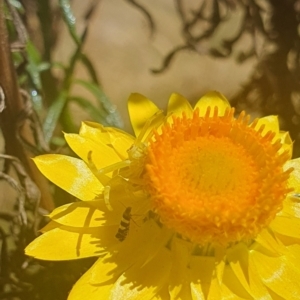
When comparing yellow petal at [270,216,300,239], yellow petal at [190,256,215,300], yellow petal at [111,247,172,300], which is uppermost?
yellow petal at [270,216,300,239]

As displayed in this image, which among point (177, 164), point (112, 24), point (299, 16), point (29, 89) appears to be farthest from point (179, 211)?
point (112, 24)

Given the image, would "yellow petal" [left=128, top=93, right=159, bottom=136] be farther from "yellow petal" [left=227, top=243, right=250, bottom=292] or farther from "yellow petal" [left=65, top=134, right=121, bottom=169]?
"yellow petal" [left=227, top=243, right=250, bottom=292]

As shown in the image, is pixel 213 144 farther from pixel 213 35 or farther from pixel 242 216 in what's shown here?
pixel 213 35

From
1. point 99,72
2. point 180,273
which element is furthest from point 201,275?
point 99,72

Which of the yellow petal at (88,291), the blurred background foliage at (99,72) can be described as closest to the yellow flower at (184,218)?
the yellow petal at (88,291)

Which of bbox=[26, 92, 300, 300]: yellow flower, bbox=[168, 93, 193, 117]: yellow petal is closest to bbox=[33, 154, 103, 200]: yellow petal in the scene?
bbox=[26, 92, 300, 300]: yellow flower

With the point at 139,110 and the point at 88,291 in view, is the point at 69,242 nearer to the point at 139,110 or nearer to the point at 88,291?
the point at 88,291
